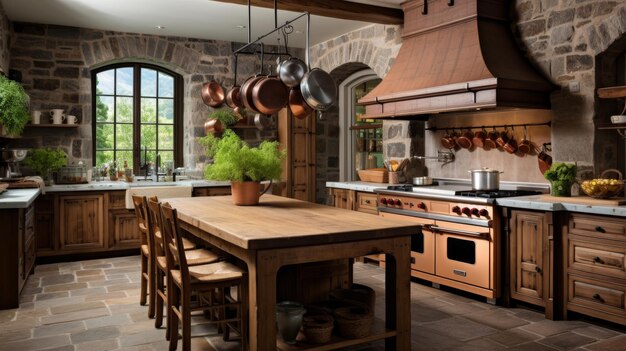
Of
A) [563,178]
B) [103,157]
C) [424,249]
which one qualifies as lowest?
[424,249]

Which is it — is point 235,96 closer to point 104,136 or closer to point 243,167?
point 243,167

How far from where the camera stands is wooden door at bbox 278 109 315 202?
8.20 meters

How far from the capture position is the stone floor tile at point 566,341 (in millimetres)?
3670

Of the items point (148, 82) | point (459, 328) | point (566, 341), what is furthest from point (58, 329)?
point (148, 82)

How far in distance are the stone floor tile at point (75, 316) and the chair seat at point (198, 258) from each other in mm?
938

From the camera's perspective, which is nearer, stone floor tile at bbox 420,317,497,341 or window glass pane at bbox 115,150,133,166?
stone floor tile at bbox 420,317,497,341

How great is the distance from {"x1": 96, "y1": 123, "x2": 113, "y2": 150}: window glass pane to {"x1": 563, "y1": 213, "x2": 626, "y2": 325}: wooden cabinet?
19.5 ft

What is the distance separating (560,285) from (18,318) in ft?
14.0

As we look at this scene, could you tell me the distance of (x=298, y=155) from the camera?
27.3 feet

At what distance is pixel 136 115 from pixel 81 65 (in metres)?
0.98

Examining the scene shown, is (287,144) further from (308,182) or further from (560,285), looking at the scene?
(560,285)

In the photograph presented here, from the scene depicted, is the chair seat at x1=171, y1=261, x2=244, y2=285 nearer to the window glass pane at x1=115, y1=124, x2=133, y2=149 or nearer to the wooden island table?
the wooden island table

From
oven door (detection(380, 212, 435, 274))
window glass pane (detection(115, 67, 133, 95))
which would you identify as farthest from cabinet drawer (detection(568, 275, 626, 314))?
window glass pane (detection(115, 67, 133, 95))

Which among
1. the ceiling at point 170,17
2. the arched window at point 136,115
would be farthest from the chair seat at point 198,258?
the arched window at point 136,115
